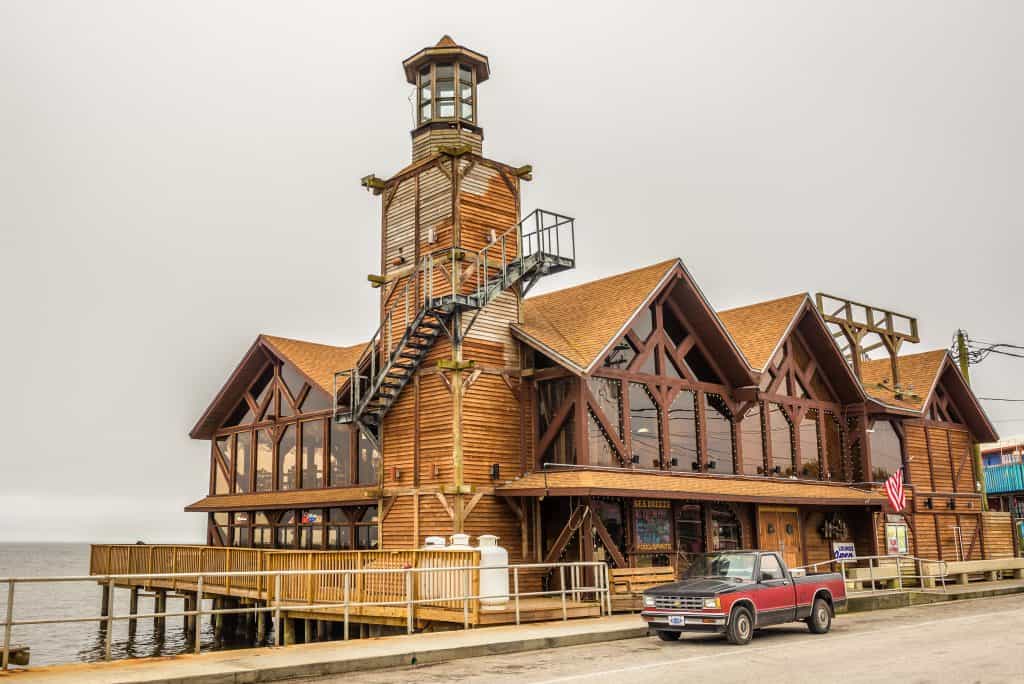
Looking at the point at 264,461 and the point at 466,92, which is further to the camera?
the point at 264,461

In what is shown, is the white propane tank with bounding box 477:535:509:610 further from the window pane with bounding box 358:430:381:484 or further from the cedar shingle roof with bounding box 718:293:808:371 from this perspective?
the cedar shingle roof with bounding box 718:293:808:371

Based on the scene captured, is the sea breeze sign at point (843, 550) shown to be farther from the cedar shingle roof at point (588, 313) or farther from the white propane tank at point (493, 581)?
the white propane tank at point (493, 581)

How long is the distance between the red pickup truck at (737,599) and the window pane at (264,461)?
69.6 ft

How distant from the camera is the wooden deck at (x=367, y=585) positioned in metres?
18.9

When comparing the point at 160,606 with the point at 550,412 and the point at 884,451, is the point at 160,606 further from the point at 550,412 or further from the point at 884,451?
the point at 884,451

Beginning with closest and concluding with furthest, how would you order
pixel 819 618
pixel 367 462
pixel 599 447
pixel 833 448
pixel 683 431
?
pixel 819 618 < pixel 599 447 < pixel 683 431 < pixel 367 462 < pixel 833 448

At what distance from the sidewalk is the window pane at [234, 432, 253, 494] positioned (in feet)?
68.2

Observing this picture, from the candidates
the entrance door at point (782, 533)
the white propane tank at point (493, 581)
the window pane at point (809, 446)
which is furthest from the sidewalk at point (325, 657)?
the window pane at point (809, 446)

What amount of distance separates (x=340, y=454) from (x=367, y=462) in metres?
1.65

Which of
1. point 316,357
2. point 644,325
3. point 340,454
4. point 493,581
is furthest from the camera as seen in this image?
point 316,357

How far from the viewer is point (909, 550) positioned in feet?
110

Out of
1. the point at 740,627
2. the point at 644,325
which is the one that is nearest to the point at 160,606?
the point at 644,325

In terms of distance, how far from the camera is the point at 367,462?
1213 inches

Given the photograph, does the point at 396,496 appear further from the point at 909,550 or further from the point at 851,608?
the point at 909,550
